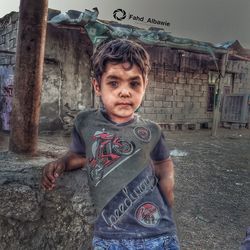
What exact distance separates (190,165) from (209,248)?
126 inches

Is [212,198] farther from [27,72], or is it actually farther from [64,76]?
[64,76]

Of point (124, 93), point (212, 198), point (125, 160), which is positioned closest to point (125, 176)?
point (125, 160)

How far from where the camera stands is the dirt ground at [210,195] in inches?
112

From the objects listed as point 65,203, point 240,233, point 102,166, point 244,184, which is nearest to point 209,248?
point 240,233

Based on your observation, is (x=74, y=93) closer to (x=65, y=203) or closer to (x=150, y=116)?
(x=150, y=116)

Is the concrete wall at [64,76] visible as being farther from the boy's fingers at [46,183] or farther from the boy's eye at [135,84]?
the boy's eye at [135,84]

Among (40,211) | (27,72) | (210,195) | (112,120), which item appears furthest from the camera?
(210,195)

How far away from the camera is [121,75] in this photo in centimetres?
131

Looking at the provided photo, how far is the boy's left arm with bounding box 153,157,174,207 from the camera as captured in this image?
1435 mm

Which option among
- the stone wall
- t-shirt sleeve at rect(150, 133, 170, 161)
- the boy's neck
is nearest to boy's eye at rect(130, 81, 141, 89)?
the boy's neck

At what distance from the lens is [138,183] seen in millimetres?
1338

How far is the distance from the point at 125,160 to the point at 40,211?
0.66 meters

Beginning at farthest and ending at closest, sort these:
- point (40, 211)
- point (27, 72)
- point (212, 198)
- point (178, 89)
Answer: point (178, 89), point (212, 198), point (27, 72), point (40, 211)

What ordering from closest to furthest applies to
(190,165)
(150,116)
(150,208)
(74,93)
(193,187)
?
(150,208) < (193,187) < (190,165) < (74,93) < (150,116)
